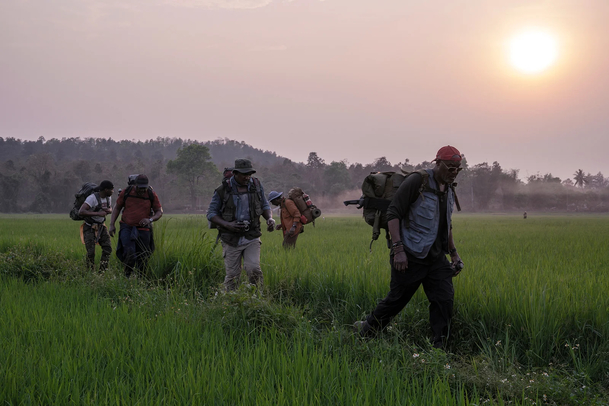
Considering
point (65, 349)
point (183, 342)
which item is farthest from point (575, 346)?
point (65, 349)

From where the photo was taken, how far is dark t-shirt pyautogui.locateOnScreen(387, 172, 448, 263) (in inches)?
170

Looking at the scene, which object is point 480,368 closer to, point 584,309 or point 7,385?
point 584,309

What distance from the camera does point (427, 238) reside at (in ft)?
14.1

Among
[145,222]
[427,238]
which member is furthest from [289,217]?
[427,238]

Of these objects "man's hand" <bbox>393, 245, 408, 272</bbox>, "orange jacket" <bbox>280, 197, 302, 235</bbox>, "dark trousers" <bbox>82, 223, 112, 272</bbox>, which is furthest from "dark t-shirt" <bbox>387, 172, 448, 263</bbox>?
"dark trousers" <bbox>82, 223, 112, 272</bbox>

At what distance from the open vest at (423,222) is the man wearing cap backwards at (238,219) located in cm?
224

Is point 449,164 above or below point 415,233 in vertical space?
above

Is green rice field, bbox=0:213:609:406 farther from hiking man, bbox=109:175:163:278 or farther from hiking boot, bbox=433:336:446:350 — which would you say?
hiking man, bbox=109:175:163:278

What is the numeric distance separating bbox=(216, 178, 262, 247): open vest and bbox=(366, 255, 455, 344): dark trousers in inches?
91.9

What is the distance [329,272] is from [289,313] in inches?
82.6

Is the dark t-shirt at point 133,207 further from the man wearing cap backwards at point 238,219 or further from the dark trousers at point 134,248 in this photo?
the man wearing cap backwards at point 238,219

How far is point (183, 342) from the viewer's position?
12.8 feet

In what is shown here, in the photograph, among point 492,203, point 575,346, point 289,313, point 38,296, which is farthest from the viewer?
point 492,203

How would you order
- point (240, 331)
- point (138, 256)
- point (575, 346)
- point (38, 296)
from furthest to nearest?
point (138, 256), point (38, 296), point (240, 331), point (575, 346)
